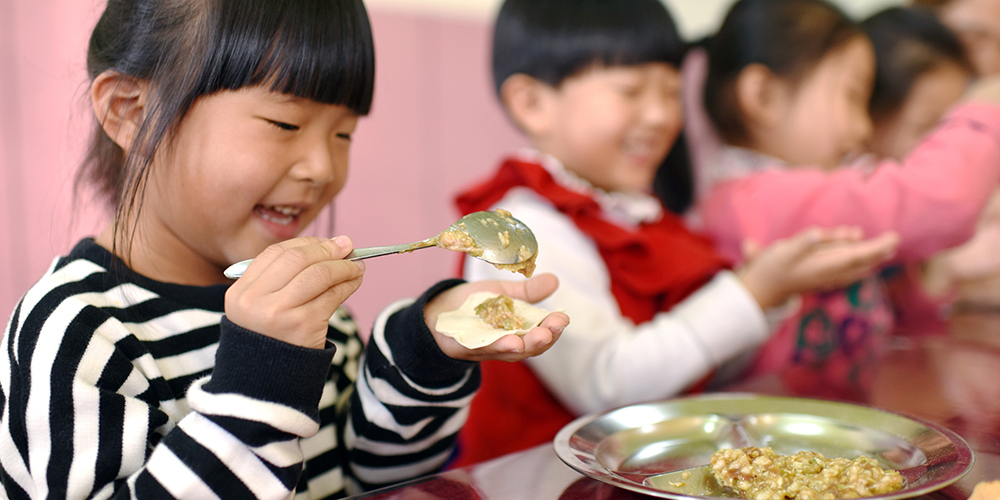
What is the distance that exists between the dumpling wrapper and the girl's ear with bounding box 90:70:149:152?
33cm

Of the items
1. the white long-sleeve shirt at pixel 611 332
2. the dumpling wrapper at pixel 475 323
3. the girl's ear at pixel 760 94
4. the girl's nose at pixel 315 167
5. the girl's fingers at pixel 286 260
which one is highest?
the girl's ear at pixel 760 94

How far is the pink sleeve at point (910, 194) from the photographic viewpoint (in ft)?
3.56

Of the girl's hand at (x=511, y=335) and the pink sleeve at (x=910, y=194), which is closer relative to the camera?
the girl's hand at (x=511, y=335)

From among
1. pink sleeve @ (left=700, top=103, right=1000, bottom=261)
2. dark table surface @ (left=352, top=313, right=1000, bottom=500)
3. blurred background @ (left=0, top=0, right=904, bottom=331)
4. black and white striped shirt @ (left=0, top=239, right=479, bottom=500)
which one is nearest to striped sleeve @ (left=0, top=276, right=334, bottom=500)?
black and white striped shirt @ (left=0, top=239, right=479, bottom=500)

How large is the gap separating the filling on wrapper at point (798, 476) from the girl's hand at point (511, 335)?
170 mm

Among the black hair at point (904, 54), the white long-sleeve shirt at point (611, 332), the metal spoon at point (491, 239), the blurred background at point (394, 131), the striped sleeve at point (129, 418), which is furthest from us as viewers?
the black hair at point (904, 54)

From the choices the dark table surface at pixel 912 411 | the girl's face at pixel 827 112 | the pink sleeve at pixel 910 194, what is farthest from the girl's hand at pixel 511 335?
the girl's face at pixel 827 112

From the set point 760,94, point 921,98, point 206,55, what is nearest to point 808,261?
point 760,94

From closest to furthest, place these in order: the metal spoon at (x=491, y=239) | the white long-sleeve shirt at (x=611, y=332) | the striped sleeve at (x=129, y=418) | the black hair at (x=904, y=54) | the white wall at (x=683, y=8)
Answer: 1. the striped sleeve at (x=129, y=418)
2. the metal spoon at (x=491, y=239)
3. the white long-sleeve shirt at (x=611, y=332)
4. the black hair at (x=904, y=54)
5. the white wall at (x=683, y=8)

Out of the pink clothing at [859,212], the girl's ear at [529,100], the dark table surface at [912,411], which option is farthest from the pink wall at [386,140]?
the pink clothing at [859,212]

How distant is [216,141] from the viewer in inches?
23.3

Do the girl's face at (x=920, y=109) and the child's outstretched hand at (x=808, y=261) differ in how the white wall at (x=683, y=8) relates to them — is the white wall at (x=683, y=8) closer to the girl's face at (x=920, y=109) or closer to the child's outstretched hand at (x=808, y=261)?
the girl's face at (x=920, y=109)

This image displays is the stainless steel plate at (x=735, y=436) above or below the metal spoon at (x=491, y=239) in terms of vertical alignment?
below

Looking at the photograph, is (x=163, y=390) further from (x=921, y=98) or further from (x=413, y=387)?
(x=921, y=98)
